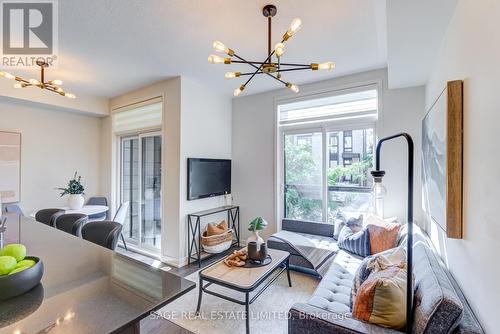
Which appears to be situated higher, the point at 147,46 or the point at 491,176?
the point at 147,46

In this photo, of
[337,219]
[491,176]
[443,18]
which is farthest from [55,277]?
[337,219]

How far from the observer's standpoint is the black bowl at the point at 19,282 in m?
0.89

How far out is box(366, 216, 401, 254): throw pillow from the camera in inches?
102

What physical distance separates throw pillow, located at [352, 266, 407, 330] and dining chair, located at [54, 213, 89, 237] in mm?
2569

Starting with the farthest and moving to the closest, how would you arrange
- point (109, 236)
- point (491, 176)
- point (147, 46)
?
point (147, 46)
point (109, 236)
point (491, 176)

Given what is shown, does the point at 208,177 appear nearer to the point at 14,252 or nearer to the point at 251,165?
the point at 251,165

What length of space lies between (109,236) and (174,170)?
1.67 m

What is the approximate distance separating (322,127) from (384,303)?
9.36 ft

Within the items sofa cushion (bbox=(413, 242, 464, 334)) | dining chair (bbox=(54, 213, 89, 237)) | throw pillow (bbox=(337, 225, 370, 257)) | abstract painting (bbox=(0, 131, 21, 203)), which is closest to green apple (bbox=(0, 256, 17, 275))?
dining chair (bbox=(54, 213, 89, 237))

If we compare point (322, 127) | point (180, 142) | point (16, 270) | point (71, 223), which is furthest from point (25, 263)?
point (322, 127)

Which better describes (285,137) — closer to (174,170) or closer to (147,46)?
(174,170)

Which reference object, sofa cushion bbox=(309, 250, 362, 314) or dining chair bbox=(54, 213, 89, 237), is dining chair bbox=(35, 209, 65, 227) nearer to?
dining chair bbox=(54, 213, 89, 237)

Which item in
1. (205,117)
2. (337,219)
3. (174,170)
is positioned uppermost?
(205,117)

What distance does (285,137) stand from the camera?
13.6 ft
